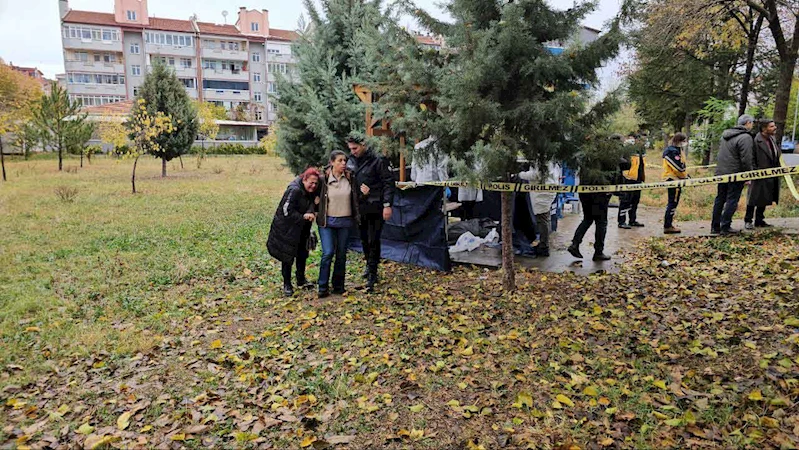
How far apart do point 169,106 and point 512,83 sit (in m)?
22.9

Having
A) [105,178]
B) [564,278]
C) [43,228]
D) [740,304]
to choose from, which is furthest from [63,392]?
[105,178]

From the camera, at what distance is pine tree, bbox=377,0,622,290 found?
4.93m

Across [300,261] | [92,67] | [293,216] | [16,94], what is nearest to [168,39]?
[92,67]

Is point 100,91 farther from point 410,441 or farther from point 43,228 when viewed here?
point 410,441

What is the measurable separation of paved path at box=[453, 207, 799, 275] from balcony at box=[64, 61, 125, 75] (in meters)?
63.3

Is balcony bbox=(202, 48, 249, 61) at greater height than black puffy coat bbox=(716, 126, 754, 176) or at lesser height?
greater

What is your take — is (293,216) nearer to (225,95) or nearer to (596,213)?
(596,213)

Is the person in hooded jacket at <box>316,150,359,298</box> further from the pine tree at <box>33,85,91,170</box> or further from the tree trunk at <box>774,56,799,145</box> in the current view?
the pine tree at <box>33,85,91,170</box>

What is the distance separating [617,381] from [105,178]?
81.5 feet

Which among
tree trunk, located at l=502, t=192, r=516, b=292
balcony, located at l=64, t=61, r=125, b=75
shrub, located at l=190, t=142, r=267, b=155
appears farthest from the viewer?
balcony, located at l=64, t=61, r=125, b=75

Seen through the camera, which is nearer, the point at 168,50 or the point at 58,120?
the point at 58,120

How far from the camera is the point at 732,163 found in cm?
805

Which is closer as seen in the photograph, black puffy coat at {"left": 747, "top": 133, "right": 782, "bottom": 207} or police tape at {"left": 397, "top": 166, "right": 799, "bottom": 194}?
police tape at {"left": 397, "top": 166, "right": 799, "bottom": 194}

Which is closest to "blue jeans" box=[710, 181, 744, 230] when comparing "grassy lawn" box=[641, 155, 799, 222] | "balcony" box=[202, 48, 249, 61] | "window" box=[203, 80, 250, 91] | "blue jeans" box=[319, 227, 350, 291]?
"grassy lawn" box=[641, 155, 799, 222]
